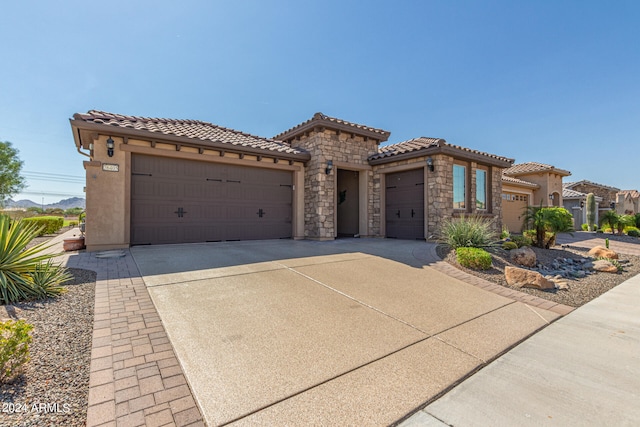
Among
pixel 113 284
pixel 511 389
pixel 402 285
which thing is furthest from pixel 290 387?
pixel 113 284

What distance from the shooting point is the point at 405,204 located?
10.1 metres

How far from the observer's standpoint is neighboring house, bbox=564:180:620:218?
78.2ft

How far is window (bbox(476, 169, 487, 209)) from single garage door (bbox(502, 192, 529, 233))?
623 centimetres

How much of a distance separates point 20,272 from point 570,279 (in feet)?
31.5

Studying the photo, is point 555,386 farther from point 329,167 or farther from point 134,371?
point 329,167

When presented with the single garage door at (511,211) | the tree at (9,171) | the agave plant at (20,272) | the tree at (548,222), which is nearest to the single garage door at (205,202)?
the agave plant at (20,272)

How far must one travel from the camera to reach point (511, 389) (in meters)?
2.18

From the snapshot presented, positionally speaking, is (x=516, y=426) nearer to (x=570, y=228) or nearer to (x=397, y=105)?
(x=570, y=228)

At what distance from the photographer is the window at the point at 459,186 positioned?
32.0ft

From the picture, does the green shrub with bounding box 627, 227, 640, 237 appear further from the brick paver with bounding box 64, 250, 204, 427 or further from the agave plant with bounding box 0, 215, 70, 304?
the agave plant with bounding box 0, 215, 70, 304

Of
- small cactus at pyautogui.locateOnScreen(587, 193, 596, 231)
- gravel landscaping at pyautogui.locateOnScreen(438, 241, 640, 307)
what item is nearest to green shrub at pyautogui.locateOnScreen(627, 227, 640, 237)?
small cactus at pyautogui.locateOnScreen(587, 193, 596, 231)

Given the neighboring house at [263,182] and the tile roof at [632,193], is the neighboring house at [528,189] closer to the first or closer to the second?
the neighboring house at [263,182]

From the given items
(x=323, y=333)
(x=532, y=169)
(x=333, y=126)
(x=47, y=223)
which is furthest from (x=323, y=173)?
(x=532, y=169)

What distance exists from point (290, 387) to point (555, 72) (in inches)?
555
